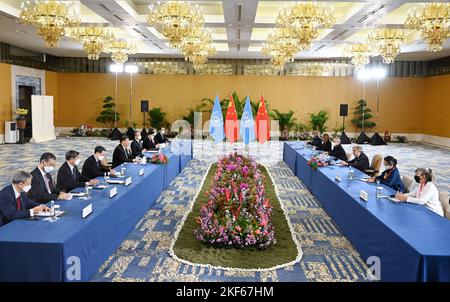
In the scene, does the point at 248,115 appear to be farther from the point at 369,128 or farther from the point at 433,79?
the point at 433,79

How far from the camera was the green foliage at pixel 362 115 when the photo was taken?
840 inches

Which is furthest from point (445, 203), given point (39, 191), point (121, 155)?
point (121, 155)

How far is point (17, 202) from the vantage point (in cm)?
446

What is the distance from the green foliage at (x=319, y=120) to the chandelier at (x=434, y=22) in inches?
479

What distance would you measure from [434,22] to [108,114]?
1671cm

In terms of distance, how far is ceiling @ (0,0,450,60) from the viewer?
404 inches

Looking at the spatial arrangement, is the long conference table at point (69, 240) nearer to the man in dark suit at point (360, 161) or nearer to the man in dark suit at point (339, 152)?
the man in dark suit at point (360, 161)

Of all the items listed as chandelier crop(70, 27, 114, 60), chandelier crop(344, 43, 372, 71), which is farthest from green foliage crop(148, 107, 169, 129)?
chandelier crop(344, 43, 372, 71)

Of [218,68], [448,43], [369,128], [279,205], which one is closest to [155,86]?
[218,68]

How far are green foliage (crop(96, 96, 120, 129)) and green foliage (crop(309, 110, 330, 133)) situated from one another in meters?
10.4

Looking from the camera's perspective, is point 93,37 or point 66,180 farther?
point 93,37

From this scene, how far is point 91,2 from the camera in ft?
32.2

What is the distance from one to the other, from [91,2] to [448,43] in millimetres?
12424

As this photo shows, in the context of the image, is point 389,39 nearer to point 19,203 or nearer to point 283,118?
point 19,203
